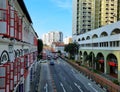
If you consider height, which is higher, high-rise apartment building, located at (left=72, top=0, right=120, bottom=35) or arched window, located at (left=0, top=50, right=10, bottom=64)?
high-rise apartment building, located at (left=72, top=0, right=120, bottom=35)

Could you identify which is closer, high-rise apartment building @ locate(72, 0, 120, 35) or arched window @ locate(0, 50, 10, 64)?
arched window @ locate(0, 50, 10, 64)

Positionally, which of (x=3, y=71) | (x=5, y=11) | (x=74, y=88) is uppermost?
(x=5, y=11)

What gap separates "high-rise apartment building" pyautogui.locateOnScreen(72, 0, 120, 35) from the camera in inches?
3841

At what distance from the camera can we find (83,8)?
99.2m

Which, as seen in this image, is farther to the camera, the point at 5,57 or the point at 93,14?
the point at 93,14

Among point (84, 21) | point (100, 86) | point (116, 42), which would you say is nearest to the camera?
point (100, 86)

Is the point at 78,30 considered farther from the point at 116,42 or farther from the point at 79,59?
the point at 116,42

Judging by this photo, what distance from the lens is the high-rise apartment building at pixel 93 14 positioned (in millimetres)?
97562

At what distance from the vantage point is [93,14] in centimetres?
10012

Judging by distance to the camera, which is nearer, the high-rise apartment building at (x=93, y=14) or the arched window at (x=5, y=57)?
the arched window at (x=5, y=57)

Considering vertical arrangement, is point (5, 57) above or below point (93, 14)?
below

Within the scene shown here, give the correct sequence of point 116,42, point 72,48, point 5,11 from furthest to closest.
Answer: point 72,48, point 116,42, point 5,11

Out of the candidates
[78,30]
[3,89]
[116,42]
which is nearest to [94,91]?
[116,42]

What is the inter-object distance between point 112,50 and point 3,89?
4256cm
